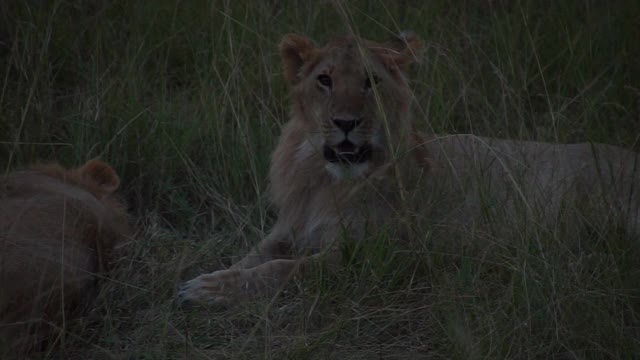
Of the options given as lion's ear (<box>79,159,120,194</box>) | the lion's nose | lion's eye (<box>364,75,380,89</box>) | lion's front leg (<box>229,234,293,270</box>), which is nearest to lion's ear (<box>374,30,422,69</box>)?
lion's eye (<box>364,75,380,89</box>)

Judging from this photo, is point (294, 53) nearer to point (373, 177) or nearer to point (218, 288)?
point (373, 177)

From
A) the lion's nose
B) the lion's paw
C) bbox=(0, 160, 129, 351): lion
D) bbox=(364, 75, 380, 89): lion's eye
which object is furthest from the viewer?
bbox=(364, 75, 380, 89): lion's eye

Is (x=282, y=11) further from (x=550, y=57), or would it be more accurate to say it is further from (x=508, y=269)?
(x=508, y=269)

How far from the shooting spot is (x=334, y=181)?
389 centimetres

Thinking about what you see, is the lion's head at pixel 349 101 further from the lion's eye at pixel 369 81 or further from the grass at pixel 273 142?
the grass at pixel 273 142

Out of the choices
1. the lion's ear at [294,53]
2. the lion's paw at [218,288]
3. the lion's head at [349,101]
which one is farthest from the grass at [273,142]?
the lion's ear at [294,53]

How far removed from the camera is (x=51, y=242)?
316cm

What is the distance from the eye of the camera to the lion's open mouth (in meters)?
3.75

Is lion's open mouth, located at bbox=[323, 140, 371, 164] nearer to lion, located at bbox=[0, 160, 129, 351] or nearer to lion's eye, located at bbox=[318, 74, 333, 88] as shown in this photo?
lion's eye, located at bbox=[318, 74, 333, 88]

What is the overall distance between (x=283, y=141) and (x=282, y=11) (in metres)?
1.54

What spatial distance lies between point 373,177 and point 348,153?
13 centimetres

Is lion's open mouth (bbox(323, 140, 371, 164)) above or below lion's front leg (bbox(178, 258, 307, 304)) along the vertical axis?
above

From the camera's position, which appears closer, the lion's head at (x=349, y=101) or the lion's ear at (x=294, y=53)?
the lion's head at (x=349, y=101)

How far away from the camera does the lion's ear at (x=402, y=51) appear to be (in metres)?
3.92
